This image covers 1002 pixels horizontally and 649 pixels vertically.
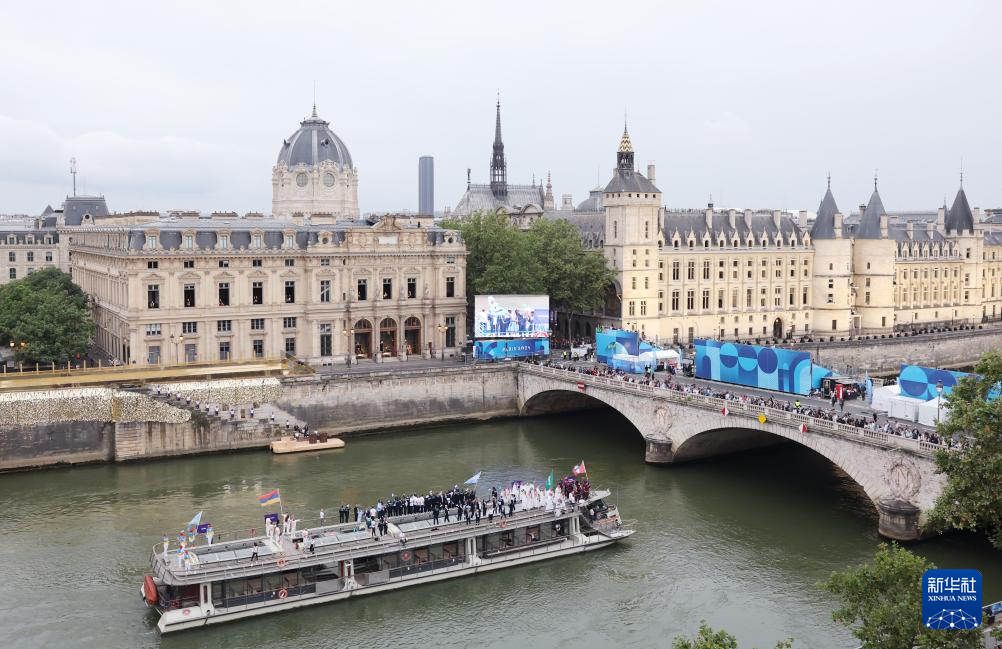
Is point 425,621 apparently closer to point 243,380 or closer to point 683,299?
point 243,380

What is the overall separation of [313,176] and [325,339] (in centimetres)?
2669

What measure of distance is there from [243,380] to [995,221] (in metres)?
120

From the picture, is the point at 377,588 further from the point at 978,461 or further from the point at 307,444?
the point at 307,444

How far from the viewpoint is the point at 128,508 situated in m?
53.9

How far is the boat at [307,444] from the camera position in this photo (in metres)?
66.8

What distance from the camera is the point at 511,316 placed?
271 feet

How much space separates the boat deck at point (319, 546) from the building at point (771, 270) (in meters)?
54.1

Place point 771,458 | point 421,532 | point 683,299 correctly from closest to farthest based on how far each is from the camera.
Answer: point 421,532 → point 771,458 → point 683,299

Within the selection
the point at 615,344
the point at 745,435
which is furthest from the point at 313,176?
the point at 745,435

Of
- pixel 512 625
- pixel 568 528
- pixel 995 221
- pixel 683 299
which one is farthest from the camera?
pixel 995 221

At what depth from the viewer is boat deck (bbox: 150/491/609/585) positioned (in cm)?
4091

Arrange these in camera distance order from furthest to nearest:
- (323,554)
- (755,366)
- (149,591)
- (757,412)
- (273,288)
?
(273,288), (755,366), (757,412), (323,554), (149,591)

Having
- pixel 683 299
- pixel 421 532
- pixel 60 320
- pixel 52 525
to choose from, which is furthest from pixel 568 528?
pixel 683 299

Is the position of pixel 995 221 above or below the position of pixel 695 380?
above
